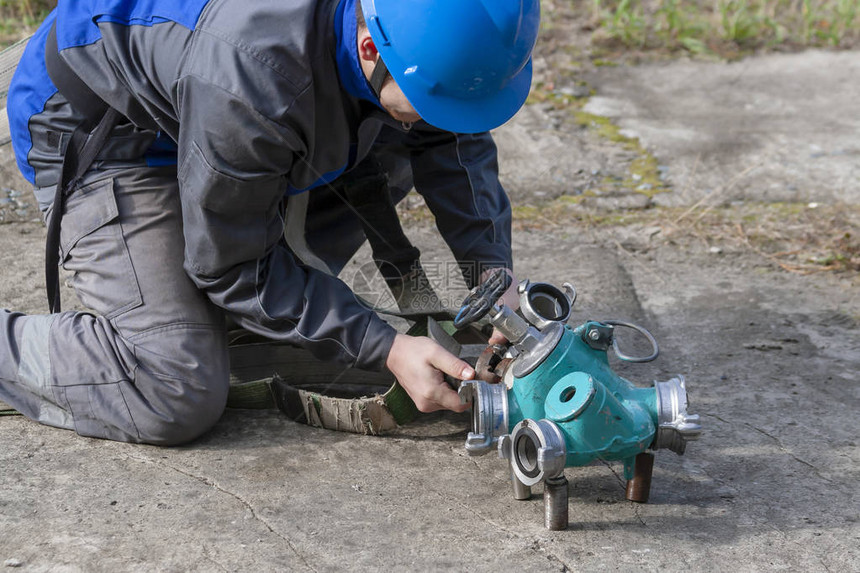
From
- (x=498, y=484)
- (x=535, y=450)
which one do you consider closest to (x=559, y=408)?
(x=535, y=450)

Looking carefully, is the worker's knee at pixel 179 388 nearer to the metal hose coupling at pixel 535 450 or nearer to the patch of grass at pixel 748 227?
the metal hose coupling at pixel 535 450

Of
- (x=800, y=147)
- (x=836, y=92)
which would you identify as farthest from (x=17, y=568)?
(x=836, y=92)

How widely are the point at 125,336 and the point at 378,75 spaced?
0.98 meters

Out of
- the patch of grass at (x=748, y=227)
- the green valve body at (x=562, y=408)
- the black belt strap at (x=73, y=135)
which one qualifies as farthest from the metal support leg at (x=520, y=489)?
the patch of grass at (x=748, y=227)

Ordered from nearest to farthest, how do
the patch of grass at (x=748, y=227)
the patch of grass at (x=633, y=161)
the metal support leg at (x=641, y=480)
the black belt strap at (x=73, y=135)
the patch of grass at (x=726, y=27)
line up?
the metal support leg at (x=641, y=480) < the black belt strap at (x=73, y=135) < the patch of grass at (x=748, y=227) < the patch of grass at (x=633, y=161) < the patch of grass at (x=726, y=27)

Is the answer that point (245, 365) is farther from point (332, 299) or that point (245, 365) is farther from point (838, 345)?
point (838, 345)

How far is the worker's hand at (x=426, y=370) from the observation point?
7.25ft

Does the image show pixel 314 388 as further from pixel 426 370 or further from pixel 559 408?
pixel 559 408

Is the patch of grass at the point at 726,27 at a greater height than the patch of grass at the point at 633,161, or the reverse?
the patch of grass at the point at 726,27

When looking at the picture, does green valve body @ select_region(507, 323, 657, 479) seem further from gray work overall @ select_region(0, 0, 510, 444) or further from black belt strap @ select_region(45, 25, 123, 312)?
black belt strap @ select_region(45, 25, 123, 312)

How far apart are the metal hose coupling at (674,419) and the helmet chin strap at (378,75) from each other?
0.93 meters

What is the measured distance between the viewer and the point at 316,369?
281cm

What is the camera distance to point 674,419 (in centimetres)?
209

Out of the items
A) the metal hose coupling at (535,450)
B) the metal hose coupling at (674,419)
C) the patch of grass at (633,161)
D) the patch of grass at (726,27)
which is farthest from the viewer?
the patch of grass at (726,27)
